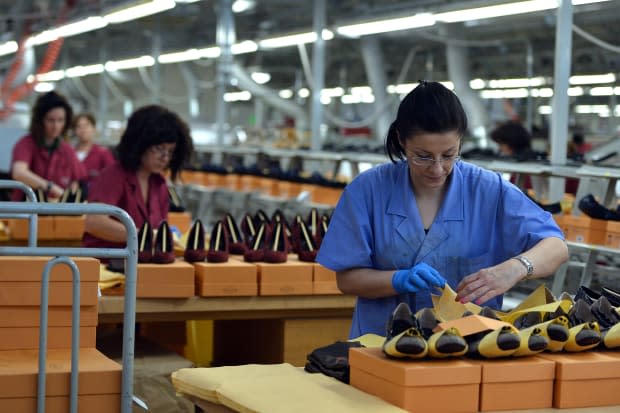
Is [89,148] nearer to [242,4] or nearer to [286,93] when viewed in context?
[242,4]

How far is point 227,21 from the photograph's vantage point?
11750 millimetres

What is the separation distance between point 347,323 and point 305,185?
3.55 m

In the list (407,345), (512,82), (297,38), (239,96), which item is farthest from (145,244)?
(239,96)

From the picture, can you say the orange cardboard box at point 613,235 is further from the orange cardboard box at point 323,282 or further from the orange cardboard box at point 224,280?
the orange cardboard box at point 224,280

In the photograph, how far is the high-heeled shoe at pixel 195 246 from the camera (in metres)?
4.35

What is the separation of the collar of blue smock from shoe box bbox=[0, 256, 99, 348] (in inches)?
37.9

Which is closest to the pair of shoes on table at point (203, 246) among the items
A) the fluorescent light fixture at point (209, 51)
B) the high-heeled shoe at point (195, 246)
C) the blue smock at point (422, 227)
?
the high-heeled shoe at point (195, 246)

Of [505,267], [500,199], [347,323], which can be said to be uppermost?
[500,199]

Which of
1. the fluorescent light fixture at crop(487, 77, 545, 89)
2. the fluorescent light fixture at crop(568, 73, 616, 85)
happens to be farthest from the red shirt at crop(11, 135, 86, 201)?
the fluorescent light fixture at crop(487, 77, 545, 89)

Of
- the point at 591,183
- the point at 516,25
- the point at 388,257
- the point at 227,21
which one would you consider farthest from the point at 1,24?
the point at 388,257

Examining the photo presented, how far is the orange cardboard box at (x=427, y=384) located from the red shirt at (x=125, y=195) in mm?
2610

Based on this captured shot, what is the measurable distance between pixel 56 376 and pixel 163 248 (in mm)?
1501

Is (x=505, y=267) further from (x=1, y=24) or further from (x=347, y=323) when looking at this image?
(x=1, y=24)

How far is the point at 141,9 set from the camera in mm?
10172
